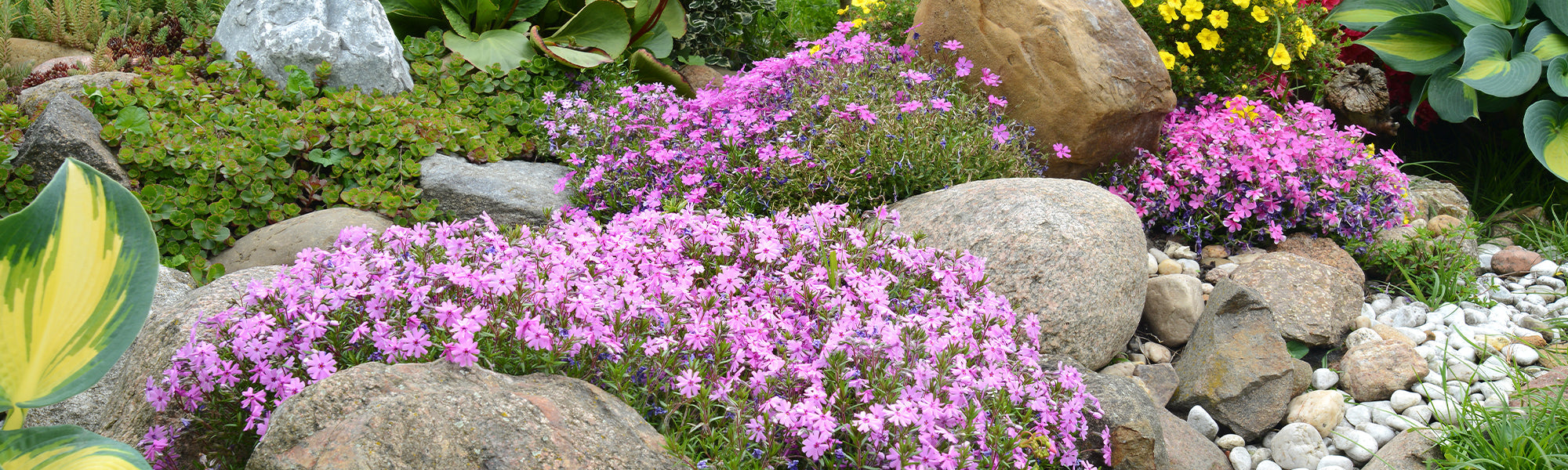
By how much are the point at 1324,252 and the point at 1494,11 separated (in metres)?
1.97

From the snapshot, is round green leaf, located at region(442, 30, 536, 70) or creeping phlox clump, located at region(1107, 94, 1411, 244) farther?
round green leaf, located at region(442, 30, 536, 70)

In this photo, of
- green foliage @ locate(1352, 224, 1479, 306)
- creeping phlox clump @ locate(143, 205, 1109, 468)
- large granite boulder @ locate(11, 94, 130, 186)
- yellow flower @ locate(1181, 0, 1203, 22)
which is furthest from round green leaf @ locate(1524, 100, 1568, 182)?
large granite boulder @ locate(11, 94, 130, 186)

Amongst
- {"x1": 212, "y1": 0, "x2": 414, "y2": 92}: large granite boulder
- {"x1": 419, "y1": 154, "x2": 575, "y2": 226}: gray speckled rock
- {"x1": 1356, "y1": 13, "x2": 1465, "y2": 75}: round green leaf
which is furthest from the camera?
{"x1": 1356, "y1": 13, "x2": 1465, "y2": 75}: round green leaf

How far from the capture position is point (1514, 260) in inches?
176

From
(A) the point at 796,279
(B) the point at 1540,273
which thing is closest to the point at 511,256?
(A) the point at 796,279

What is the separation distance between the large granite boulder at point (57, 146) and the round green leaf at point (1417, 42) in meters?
6.06

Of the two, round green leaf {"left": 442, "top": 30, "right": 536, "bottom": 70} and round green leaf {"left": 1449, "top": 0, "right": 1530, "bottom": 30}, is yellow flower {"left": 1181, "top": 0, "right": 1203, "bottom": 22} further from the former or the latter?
round green leaf {"left": 442, "top": 30, "right": 536, "bottom": 70}

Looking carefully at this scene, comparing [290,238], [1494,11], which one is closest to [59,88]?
[290,238]

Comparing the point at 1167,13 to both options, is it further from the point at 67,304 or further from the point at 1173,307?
the point at 67,304

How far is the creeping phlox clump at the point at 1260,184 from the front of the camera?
431 centimetres

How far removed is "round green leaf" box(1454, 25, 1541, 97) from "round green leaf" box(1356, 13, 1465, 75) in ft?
0.84

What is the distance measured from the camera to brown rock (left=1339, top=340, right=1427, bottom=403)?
344 centimetres

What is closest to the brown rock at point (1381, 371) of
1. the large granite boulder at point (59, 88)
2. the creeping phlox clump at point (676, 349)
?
the creeping phlox clump at point (676, 349)

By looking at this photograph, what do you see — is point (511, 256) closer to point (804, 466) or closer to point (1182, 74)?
point (804, 466)
